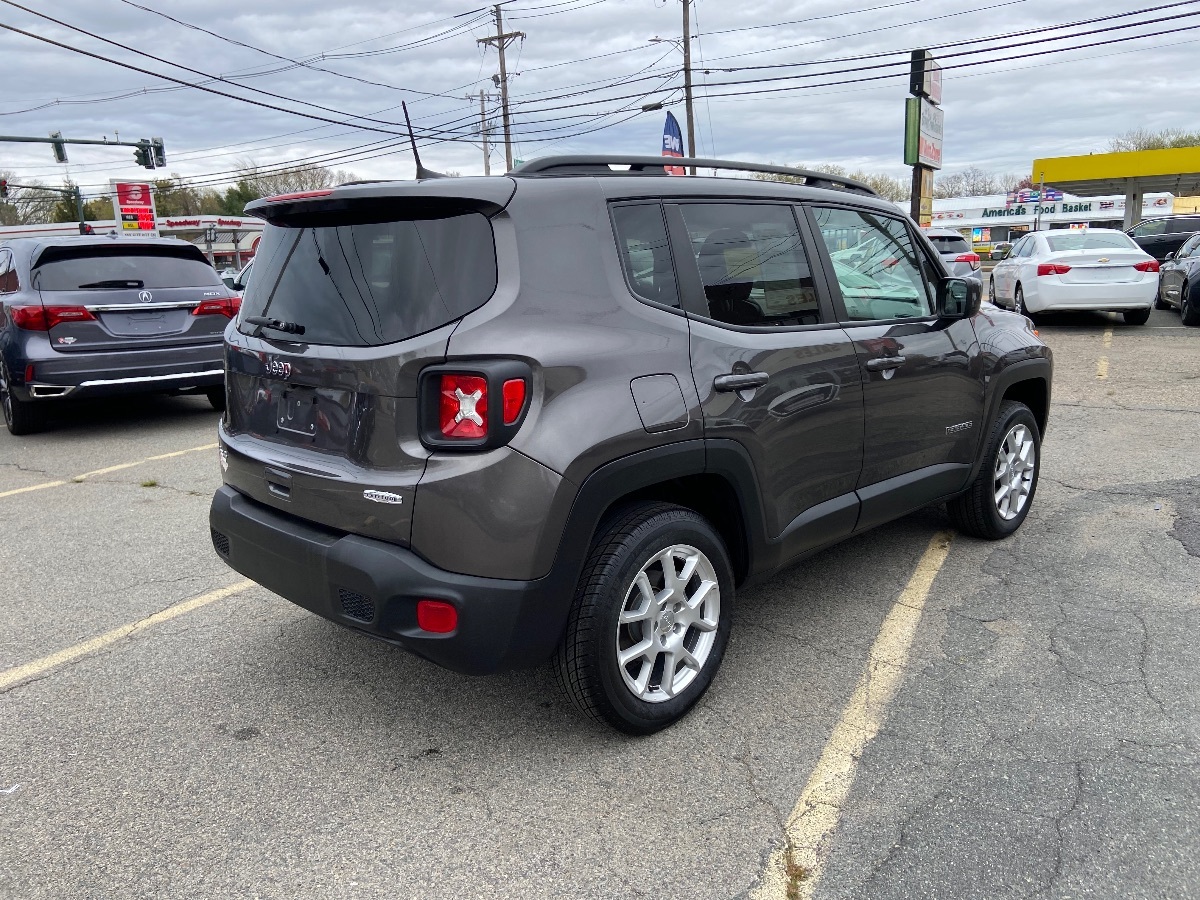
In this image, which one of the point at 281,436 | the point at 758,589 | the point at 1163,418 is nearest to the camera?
the point at 281,436

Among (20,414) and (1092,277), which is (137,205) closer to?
(20,414)

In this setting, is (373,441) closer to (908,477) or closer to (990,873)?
(990,873)

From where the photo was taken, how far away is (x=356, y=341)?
2.72 meters

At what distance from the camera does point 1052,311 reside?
45.2 feet

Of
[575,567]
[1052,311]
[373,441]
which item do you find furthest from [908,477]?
[1052,311]

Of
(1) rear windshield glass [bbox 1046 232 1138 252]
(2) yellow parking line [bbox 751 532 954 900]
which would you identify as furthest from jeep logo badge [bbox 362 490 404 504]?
(1) rear windshield glass [bbox 1046 232 1138 252]

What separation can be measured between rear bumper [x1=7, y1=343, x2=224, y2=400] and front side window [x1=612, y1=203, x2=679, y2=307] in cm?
621

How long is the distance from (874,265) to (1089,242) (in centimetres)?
1196

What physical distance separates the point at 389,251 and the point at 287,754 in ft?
5.35

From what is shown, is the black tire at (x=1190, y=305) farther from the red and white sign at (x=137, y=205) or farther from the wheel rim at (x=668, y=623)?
the red and white sign at (x=137, y=205)

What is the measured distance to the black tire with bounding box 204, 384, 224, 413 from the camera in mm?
8531

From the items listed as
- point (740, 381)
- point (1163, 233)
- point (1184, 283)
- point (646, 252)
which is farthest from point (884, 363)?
point (1163, 233)

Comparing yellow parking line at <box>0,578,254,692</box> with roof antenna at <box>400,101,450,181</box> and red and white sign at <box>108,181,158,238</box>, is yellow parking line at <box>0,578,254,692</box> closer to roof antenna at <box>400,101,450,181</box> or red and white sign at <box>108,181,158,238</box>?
roof antenna at <box>400,101,450,181</box>

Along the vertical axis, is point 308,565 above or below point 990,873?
above
